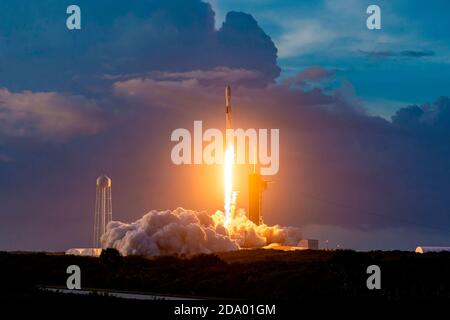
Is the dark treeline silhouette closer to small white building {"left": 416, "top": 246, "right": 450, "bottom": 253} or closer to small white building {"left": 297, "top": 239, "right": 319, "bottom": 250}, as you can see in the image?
small white building {"left": 416, "top": 246, "right": 450, "bottom": 253}

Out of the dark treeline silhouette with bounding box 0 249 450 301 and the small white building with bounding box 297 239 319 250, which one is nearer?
the dark treeline silhouette with bounding box 0 249 450 301

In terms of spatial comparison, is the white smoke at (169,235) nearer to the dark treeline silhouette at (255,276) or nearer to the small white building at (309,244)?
the dark treeline silhouette at (255,276)

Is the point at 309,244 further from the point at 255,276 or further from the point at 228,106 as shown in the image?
the point at 255,276

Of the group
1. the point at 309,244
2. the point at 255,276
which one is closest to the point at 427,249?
the point at 309,244

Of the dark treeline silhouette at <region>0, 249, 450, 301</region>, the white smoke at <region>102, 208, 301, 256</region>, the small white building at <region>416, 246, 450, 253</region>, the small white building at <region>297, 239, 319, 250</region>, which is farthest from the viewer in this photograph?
the small white building at <region>297, 239, 319, 250</region>

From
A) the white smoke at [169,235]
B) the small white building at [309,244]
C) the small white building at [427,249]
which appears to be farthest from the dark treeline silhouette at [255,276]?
the small white building at [309,244]

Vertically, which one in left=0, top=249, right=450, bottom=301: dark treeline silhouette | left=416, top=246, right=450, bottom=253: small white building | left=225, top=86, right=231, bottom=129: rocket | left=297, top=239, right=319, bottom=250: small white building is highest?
left=225, top=86, right=231, bottom=129: rocket

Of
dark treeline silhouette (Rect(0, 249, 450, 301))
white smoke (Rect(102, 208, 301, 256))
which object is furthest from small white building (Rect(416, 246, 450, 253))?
white smoke (Rect(102, 208, 301, 256))

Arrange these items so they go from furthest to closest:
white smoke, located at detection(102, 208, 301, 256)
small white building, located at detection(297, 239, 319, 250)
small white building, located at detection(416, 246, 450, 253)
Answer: small white building, located at detection(297, 239, 319, 250)
small white building, located at detection(416, 246, 450, 253)
white smoke, located at detection(102, 208, 301, 256)

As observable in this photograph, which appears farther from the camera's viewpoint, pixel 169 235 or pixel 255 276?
pixel 169 235
